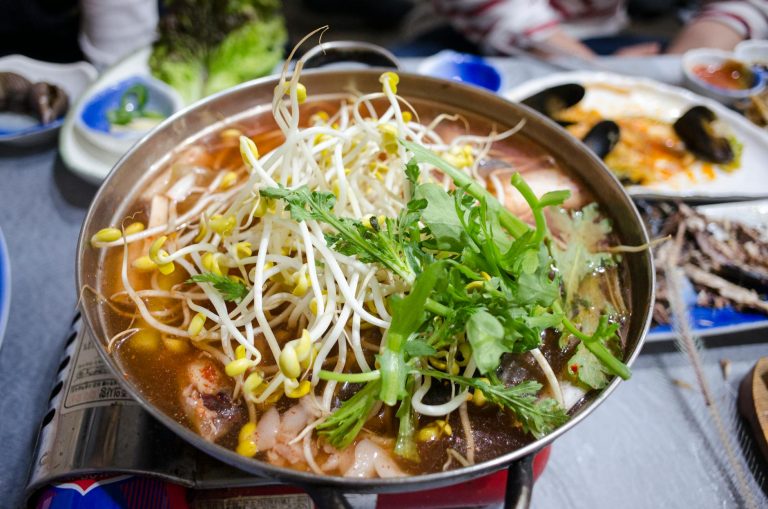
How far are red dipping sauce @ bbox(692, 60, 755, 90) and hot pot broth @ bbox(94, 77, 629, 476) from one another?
2.17 meters

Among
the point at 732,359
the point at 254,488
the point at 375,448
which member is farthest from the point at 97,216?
the point at 732,359

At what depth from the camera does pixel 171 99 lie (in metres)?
2.50

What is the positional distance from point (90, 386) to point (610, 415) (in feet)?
5.07

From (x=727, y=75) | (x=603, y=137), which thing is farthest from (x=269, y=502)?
(x=727, y=75)

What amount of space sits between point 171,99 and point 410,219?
1.85m

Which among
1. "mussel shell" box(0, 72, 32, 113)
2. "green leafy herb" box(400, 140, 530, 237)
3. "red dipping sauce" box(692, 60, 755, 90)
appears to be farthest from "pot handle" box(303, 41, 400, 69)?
"red dipping sauce" box(692, 60, 755, 90)

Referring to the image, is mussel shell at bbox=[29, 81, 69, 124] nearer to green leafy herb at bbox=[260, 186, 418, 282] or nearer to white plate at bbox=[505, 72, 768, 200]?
green leafy herb at bbox=[260, 186, 418, 282]

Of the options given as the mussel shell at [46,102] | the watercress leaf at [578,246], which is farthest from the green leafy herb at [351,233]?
the mussel shell at [46,102]

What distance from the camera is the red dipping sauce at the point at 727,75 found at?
10.0 feet

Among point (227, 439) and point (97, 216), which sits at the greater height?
point (97, 216)

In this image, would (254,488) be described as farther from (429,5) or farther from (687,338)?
(429,5)

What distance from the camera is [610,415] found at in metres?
1.74

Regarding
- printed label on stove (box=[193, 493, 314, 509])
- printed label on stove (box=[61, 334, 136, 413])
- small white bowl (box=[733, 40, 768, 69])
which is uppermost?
small white bowl (box=[733, 40, 768, 69])

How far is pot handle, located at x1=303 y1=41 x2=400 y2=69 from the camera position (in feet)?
5.99
